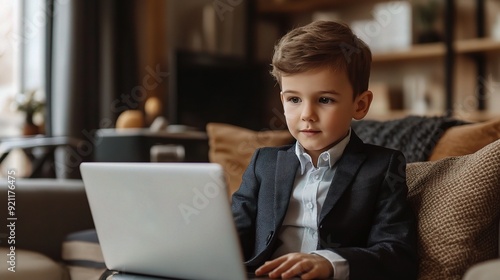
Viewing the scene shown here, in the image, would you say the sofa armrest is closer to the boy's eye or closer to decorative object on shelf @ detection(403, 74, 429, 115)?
the boy's eye

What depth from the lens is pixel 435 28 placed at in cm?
401

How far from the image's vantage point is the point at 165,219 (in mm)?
912

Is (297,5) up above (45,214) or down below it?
above

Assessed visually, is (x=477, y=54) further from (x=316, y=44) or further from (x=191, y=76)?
(x=316, y=44)

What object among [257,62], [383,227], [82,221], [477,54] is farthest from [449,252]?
[257,62]

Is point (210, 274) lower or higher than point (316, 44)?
lower

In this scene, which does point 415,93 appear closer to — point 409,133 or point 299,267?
point 409,133

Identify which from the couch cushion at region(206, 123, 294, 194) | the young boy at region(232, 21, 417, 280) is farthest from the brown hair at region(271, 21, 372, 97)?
the couch cushion at region(206, 123, 294, 194)

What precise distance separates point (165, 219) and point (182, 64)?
2.84m

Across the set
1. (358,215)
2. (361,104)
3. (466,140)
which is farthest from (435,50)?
(358,215)

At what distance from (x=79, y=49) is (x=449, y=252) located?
3.20 m

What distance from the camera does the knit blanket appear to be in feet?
5.03

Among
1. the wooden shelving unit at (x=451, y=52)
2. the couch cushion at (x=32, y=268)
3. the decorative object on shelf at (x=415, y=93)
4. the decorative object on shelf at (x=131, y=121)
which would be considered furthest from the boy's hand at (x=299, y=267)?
the decorative object on shelf at (x=415, y=93)

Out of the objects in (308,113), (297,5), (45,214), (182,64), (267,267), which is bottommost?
(45,214)
